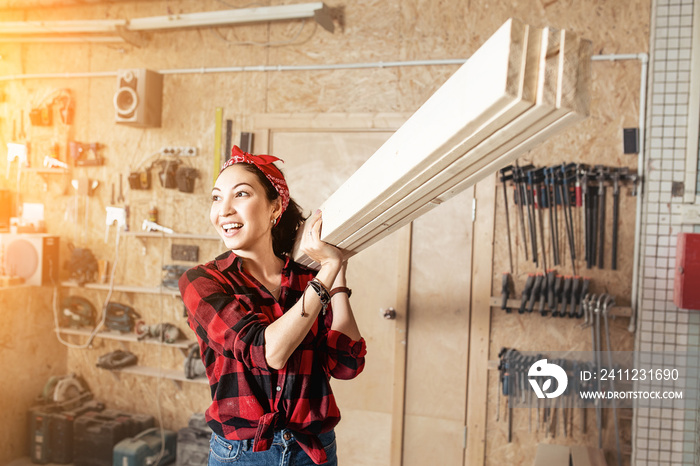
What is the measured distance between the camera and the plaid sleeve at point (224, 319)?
107 cm

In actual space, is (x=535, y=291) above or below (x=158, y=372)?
above

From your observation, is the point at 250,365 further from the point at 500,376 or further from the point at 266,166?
the point at 500,376

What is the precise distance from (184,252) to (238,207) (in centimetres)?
275

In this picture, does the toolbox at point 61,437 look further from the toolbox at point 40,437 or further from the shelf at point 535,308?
the shelf at point 535,308

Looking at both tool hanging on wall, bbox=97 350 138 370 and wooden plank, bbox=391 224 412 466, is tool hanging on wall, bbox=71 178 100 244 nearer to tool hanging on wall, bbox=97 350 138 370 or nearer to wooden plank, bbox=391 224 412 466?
tool hanging on wall, bbox=97 350 138 370

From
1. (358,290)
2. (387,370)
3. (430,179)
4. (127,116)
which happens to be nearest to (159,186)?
(127,116)

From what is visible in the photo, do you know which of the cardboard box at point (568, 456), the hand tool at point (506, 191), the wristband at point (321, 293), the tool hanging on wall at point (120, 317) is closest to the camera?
the wristband at point (321, 293)

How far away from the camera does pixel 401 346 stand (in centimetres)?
331

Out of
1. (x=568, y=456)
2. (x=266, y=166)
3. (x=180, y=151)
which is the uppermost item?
(x=180, y=151)

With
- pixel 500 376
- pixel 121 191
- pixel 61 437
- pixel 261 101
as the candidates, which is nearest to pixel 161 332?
pixel 61 437

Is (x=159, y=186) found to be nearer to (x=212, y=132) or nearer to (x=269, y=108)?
(x=212, y=132)

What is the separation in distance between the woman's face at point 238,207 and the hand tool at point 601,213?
2352 mm

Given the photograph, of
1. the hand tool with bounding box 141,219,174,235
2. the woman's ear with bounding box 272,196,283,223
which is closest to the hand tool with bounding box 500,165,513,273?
the woman's ear with bounding box 272,196,283,223

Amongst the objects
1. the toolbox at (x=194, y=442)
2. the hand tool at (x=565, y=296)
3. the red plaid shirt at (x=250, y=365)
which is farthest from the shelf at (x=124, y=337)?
the red plaid shirt at (x=250, y=365)
